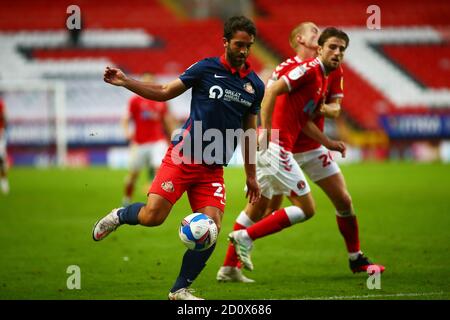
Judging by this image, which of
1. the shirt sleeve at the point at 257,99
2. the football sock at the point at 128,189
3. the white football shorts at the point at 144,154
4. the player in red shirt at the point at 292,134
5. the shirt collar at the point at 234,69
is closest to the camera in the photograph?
the shirt collar at the point at 234,69

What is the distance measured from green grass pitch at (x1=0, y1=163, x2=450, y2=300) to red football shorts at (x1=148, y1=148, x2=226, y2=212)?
34.5 inches

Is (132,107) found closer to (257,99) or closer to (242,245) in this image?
(242,245)

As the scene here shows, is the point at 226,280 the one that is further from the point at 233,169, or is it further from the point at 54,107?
the point at 54,107

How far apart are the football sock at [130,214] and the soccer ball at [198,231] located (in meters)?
0.44

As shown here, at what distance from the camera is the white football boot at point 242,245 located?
303 inches

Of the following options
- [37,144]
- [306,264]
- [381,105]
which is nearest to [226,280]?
[306,264]

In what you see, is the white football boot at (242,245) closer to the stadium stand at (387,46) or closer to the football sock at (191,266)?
the football sock at (191,266)

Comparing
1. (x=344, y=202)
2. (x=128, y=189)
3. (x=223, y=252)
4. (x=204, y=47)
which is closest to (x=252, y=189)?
(x=344, y=202)

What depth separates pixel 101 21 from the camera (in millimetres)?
32375

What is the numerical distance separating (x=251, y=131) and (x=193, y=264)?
121 centimetres

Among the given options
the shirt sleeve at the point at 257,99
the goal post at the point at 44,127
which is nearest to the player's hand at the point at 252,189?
the shirt sleeve at the point at 257,99

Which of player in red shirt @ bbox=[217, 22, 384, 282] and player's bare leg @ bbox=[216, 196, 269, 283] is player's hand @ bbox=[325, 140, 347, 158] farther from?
player's bare leg @ bbox=[216, 196, 269, 283]

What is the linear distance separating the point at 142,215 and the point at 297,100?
2148 millimetres

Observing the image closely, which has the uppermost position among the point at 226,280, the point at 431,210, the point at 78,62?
the point at 78,62
